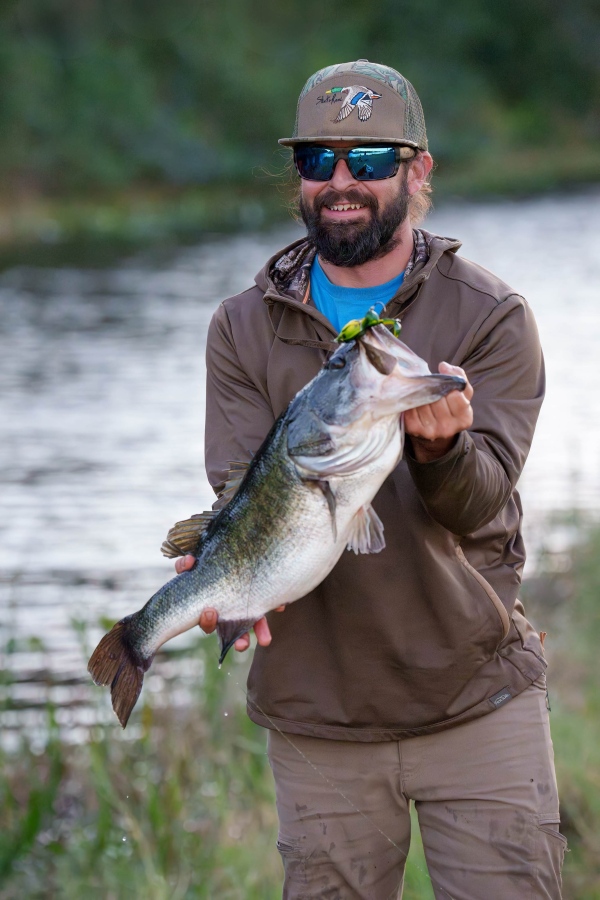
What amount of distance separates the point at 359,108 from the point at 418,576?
1.27m

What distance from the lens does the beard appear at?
3256mm

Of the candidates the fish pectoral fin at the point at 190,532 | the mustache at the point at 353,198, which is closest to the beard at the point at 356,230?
the mustache at the point at 353,198

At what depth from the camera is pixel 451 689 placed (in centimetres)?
308

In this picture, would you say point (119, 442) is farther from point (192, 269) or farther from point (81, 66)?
point (81, 66)

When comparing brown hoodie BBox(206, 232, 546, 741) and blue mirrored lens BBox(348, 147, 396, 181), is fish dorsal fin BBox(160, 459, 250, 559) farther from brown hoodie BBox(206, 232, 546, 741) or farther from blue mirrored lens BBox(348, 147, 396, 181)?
blue mirrored lens BBox(348, 147, 396, 181)

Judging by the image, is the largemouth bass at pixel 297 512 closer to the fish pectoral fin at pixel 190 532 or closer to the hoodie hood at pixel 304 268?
the fish pectoral fin at pixel 190 532

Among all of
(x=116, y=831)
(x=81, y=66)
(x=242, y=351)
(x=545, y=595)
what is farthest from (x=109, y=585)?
(x=81, y=66)

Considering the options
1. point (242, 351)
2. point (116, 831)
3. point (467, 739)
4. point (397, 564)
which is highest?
point (242, 351)

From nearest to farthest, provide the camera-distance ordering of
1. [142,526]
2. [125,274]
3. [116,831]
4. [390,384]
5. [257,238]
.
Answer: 1. [390,384]
2. [116,831]
3. [142,526]
4. [125,274]
5. [257,238]

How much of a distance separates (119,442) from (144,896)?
8.52 m

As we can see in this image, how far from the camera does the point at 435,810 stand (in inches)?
124

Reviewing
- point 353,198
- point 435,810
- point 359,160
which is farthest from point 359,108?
point 435,810

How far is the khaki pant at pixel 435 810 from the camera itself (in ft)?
9.92

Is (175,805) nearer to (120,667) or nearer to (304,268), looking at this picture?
(120,667)
